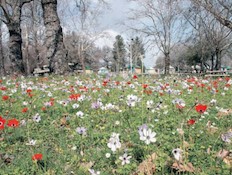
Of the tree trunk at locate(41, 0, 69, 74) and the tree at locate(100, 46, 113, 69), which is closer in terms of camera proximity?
the tree trunk at locate(41, 0, 69, 74)

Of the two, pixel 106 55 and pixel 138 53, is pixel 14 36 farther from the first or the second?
pixel 106 55

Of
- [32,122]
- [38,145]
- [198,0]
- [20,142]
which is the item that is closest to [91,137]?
[38,145]

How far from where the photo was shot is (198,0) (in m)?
15.4

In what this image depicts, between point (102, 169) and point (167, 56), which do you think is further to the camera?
point (167, 56)

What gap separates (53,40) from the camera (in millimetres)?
12406

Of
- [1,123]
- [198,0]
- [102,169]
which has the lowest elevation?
[102,169]

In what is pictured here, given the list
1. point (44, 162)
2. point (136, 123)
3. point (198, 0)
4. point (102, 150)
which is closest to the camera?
point (44, 162)

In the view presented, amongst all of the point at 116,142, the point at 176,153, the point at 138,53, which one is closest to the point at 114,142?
the point at 116,142

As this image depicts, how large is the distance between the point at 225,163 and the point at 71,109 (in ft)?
8.76

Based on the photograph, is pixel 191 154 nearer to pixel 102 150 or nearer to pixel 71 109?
pixel 102 150

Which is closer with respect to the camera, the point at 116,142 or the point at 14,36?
the point at 116,142

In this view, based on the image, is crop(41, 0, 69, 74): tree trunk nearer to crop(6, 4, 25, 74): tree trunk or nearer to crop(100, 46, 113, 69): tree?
crop(6, 4, 25, 74): tree trunk

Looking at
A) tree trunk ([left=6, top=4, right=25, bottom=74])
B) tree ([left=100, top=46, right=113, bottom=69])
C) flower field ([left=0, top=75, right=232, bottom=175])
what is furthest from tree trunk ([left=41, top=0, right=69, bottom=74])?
tree ([left=100, top=46, right=113, bottom=69])

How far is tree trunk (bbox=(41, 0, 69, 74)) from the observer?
12320 millimetres
